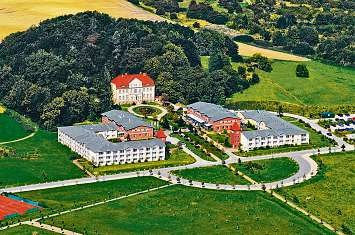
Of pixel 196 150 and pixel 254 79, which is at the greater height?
pixel 254 79

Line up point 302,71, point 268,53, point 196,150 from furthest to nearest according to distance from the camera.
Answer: point 268,53 → point 302,71 → point 196,150

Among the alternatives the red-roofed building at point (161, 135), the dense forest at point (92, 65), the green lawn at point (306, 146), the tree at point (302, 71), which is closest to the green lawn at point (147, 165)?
the red-roofed building at point (161, 135)

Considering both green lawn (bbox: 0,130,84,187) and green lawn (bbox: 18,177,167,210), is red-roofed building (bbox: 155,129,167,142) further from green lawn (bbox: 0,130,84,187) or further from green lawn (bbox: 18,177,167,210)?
green lawn (bbox: 0,130,84,187)

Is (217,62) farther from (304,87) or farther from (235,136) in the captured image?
(235,136)

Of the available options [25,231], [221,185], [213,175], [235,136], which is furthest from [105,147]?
[25,231]

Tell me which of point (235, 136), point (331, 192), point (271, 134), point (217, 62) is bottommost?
point (331, 192)

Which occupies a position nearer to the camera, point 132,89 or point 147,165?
point 147,165

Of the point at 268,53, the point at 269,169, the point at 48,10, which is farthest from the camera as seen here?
the point at 48,10

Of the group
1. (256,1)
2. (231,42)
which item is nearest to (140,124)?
(231,42)
